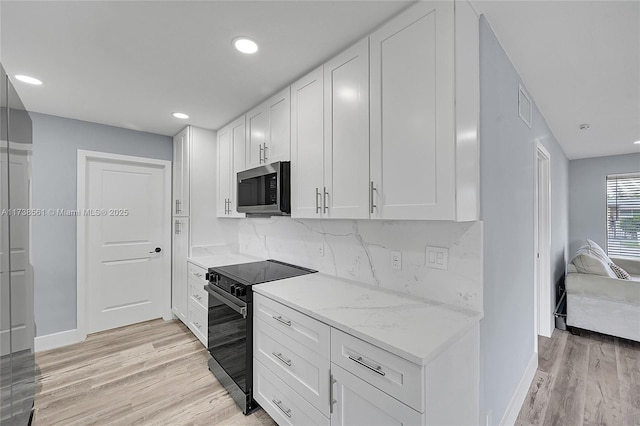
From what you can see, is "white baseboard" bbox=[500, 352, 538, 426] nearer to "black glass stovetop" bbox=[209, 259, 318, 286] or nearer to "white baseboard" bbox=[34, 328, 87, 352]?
"black glass stovetop" bbox=[209, 259, 318, 286]

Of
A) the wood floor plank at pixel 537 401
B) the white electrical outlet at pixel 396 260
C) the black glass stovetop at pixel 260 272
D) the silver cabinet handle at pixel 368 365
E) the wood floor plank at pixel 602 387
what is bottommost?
the wood floor plank at pixel 602 387

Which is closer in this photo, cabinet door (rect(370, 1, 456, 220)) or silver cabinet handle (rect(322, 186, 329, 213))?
cabinet door (rect(370, 1, 456, 220))

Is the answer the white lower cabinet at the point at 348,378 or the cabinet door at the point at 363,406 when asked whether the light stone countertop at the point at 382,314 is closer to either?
the white lower cabinet at the point at 348,378

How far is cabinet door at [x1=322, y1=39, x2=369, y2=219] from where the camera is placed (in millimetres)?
1648

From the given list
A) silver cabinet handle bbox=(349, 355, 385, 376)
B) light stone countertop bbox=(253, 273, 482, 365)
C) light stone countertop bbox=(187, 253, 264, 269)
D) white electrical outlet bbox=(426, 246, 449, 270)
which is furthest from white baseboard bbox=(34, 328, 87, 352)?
white electrical outlet bbox=(426, 246, 449, 270)

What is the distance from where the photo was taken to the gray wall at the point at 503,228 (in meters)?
1.53

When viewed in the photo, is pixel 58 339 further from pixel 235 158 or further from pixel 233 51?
pixel 233 51

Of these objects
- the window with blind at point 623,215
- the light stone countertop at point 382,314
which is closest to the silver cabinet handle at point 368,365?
the light stone countertop at point 382,314

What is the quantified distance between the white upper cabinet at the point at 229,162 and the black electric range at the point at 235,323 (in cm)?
83

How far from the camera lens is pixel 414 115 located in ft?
4.64

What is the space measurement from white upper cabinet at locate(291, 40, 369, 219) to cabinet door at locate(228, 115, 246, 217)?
0.91 meters

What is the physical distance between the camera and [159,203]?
370cm

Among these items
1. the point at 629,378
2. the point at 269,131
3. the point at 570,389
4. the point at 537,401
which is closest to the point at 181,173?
the point at 269,131

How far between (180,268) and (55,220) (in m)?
1.34
